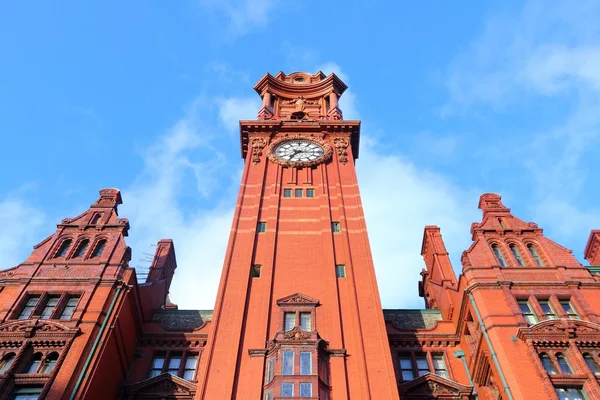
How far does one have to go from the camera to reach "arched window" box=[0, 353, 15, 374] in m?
27.0

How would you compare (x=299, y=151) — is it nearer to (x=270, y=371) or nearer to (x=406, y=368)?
(x=406, y=368)

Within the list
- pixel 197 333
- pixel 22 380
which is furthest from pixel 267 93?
pixel 22 380

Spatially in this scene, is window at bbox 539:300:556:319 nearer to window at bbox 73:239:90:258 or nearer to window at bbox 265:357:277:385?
window at bbox 265:357:277:385

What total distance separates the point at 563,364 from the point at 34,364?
23.2 m

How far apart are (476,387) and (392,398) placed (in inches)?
260

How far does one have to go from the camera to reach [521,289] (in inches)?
1251

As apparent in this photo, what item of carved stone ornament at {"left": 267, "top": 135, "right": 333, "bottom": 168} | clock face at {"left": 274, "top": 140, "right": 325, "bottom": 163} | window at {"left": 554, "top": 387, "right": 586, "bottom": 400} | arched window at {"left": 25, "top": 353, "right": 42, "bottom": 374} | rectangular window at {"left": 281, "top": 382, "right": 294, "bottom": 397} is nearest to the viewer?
rectangular window at {"left": 281, "top": 382, "right": 294, "bottom": 397}

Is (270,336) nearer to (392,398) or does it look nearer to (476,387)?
(392,398)

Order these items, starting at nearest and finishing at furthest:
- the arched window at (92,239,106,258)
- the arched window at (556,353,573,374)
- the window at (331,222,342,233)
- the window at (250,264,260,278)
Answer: the arched window at (556,353,573,374), the window at (250,264,260,278), the arched window at (92,239,106,258), the window at (331,222,342,233)

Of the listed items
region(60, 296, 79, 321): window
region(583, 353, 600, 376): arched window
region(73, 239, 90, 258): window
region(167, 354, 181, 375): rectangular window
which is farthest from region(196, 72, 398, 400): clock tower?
region(583, 353, 600, 376): arched window

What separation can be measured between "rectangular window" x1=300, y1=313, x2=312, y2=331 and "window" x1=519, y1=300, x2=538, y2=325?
10.4 metres

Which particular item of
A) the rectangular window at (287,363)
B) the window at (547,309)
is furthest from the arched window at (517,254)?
the rectangular window at (287,363)

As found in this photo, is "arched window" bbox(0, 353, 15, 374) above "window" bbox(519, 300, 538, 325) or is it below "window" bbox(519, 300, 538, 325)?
below

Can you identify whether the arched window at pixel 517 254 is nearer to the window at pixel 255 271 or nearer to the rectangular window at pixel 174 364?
the window at pixel 255 271
